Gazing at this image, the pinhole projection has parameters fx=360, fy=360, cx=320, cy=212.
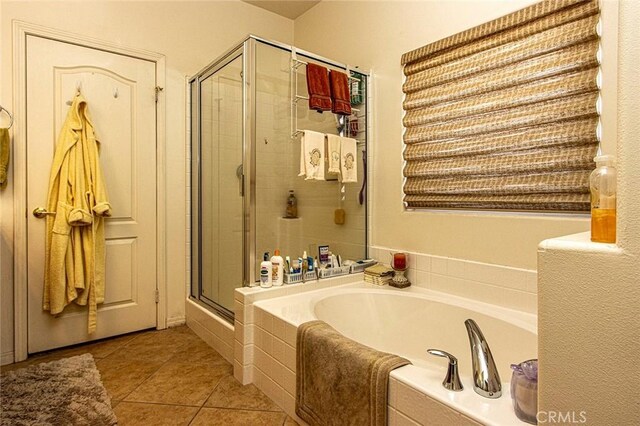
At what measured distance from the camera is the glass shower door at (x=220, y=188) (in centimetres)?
228

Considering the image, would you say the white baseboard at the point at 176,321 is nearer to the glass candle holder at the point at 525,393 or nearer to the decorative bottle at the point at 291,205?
the decorative bottle at the point at 291,205

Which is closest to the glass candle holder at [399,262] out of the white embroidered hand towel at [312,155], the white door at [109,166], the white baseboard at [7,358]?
the white embroidered hand towel at [312,155]

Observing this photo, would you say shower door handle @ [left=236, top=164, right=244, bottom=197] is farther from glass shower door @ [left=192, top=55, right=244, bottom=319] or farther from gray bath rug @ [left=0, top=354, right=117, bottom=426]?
gray bath rug @ [left=0, top=354, right=117, bottom=426]

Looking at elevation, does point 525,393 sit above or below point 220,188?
below

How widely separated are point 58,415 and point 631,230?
7.20ft

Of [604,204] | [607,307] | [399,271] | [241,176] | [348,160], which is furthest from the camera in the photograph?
[348,160]

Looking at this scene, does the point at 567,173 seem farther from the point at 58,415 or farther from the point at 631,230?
the point at 58,415

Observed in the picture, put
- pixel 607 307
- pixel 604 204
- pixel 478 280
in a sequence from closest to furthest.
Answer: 1. pixel 607 307
2. pixel 604 204
3. pixel 478 280

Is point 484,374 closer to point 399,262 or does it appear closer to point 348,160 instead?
point 399,262

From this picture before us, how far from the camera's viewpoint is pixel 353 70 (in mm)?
2543

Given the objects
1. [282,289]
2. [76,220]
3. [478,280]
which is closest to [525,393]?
[478,280]

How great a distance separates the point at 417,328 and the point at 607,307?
1.43 m

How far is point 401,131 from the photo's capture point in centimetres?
237

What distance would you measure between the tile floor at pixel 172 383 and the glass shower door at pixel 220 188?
13.2 inches
